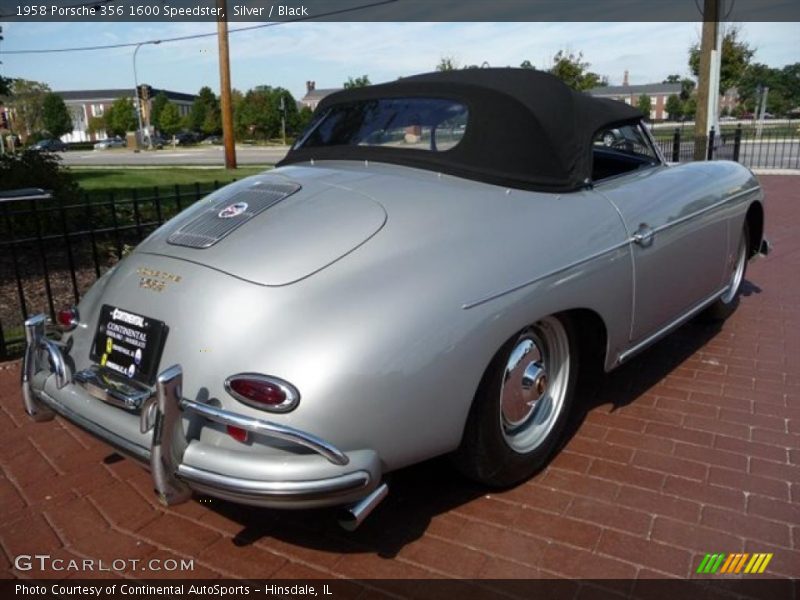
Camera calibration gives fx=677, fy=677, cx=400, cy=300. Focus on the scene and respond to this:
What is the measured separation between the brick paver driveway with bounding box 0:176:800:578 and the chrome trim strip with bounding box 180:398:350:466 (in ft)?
2.03

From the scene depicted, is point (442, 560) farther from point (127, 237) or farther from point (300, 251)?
point (127, 237)

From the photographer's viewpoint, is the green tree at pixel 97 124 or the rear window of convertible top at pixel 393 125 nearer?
the rear window of convertible top at pixel 393 125

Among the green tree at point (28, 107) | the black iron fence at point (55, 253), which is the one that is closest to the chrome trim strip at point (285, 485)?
the black iron fence at point (55, 253)

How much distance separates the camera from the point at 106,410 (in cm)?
246

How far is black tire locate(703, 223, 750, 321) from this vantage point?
483 cm

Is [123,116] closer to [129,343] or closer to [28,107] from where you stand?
[28,107]

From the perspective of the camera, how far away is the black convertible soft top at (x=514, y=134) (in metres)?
3.00

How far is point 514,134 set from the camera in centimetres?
304

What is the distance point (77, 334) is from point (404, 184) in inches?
58.1

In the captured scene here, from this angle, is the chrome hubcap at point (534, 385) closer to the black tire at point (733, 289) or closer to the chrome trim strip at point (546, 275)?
the chrome trim strip at point (546, 275)

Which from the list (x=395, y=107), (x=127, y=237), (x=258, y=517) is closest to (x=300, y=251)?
(x=258, y=517)

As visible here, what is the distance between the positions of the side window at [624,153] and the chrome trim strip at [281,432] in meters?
2.57

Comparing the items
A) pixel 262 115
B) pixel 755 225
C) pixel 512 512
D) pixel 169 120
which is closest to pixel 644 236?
pixel 512 512

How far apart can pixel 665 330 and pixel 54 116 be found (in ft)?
311
